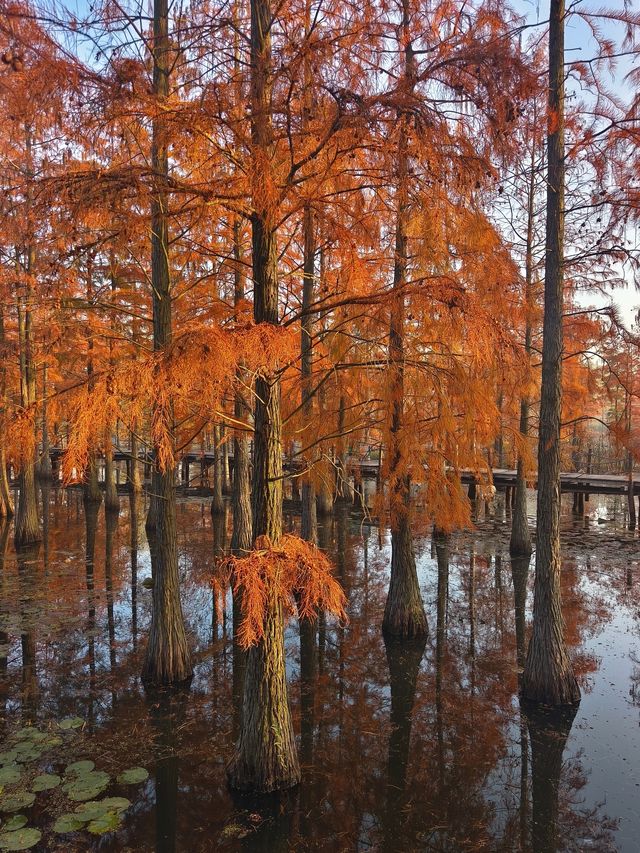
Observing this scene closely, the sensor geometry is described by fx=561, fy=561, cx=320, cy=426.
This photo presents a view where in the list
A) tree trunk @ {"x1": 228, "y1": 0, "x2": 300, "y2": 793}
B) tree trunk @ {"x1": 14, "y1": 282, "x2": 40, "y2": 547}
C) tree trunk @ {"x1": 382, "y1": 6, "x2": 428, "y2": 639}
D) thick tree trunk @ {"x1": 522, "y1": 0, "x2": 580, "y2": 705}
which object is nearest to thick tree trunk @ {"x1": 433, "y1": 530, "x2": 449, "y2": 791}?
tree trunk @ {"x1": 382, "y1": 6, "x2": 428, "y2": 639}

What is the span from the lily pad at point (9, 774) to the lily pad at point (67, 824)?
87 centimetres

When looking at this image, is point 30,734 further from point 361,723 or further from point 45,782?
point 361,723

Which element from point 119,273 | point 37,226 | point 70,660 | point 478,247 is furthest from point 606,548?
point 37,226

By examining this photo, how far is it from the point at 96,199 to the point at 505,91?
3354 mm

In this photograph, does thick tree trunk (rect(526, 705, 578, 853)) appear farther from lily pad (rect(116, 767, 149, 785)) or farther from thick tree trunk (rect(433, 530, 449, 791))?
lily pad (rect(116, 767, 149, 785))

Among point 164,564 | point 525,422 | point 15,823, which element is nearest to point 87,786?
point 15,823

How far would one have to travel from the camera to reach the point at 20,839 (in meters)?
4.60

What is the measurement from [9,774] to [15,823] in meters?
0.87

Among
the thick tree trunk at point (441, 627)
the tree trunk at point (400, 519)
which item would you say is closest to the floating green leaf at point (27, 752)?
the thick tree trunk at point (441, 627)

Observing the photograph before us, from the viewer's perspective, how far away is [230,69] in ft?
16.8

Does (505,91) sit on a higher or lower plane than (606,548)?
higher

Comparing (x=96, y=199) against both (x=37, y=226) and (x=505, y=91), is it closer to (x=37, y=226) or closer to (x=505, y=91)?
(x=37, y=226)

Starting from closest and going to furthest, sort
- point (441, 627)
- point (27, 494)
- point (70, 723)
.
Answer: point (70, 723), point (441, 627), point (27, 494)

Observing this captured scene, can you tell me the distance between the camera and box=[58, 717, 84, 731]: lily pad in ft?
22.0
